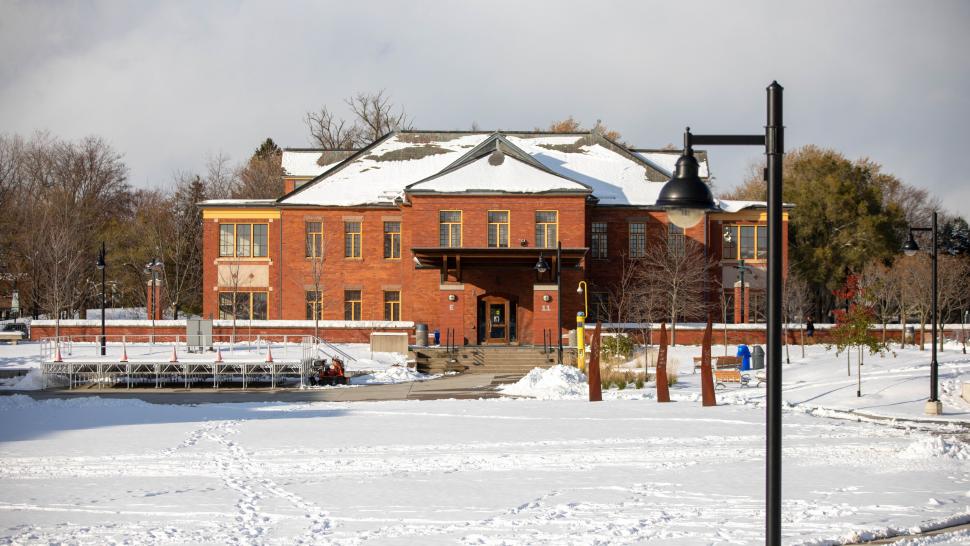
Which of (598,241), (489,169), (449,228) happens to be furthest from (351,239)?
(598,241)

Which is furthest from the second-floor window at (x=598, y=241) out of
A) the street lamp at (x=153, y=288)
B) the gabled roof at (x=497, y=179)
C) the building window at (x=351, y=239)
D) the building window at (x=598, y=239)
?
the street lamp at (x=153, y=288)

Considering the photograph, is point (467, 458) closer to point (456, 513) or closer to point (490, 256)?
point (456, 513)

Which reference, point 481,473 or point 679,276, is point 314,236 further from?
point 481,473

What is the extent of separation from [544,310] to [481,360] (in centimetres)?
582

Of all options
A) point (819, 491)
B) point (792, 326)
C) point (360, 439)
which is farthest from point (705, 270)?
point (819, 491)

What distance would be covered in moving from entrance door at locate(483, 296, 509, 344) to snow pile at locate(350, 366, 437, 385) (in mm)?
9124

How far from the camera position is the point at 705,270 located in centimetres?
5284

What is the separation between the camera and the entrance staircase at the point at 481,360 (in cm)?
4291

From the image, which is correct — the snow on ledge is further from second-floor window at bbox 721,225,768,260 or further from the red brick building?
second-floor window at bbox 721,225,768,260

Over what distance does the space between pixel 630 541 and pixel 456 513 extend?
242 cm

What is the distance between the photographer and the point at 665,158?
197 ft

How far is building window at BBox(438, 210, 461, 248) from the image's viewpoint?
4962 centimetres

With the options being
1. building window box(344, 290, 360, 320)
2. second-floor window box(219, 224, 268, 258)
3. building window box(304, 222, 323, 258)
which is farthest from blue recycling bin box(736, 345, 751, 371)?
second-floor window box(219, 224, 268, 258)

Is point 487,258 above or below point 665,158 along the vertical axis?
below
